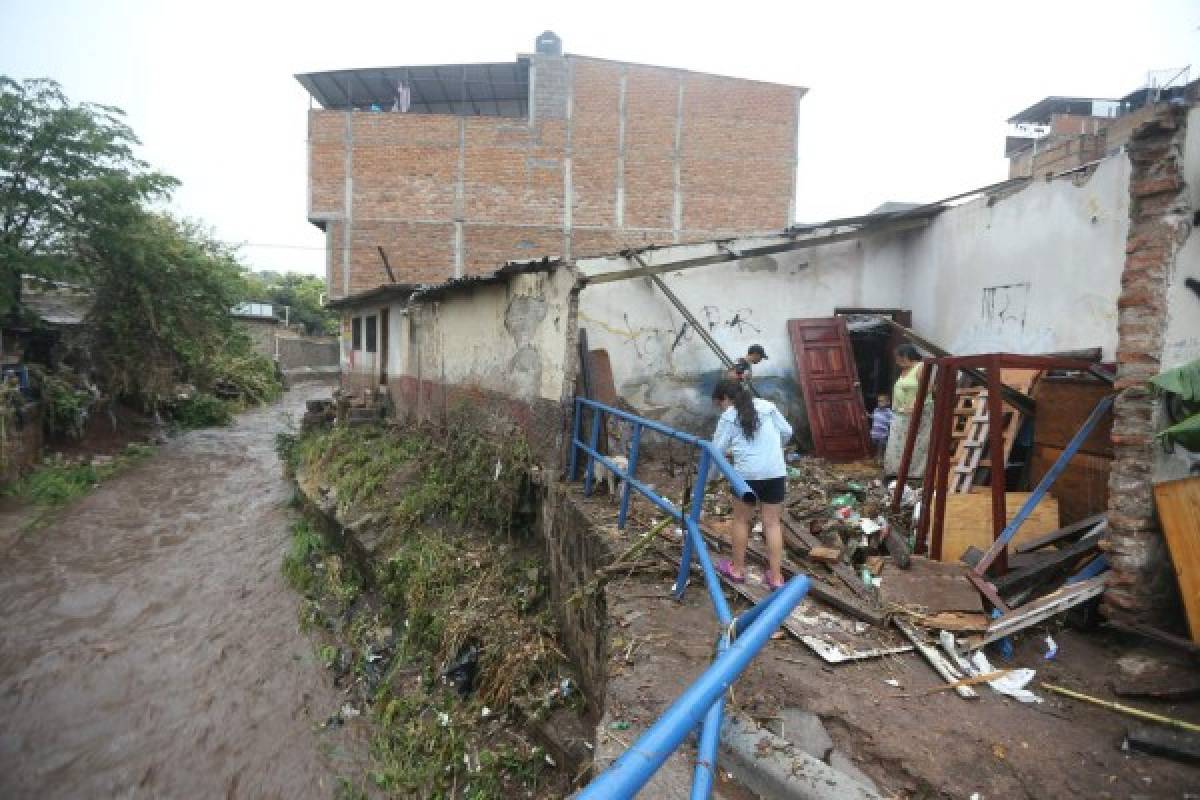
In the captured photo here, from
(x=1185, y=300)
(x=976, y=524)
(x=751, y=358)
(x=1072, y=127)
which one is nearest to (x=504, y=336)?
(x=751, y=358)

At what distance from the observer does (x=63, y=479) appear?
11.8 m

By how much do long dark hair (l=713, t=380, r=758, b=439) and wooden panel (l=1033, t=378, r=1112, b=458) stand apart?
9.34 ft

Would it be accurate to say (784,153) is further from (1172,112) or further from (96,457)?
(96,457)

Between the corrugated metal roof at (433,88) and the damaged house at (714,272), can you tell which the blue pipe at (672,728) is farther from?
the corrugated metal roof at (433,88)

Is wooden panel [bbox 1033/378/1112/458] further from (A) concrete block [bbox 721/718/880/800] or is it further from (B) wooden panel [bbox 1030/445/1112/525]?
(A) concrete block [bbox 721/718/880/800]

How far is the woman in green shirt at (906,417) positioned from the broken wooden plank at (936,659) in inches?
119

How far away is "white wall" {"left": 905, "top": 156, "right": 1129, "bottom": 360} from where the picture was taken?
17.9ft

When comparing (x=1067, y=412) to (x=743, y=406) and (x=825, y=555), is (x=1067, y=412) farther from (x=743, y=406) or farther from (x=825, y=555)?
(x=743, y=406)

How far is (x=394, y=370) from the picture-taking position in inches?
500

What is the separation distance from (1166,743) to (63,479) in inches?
613

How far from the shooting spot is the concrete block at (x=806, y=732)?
2613 millimetres

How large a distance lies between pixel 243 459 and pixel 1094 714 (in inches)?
661

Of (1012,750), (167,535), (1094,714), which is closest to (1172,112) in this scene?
(1094,714)

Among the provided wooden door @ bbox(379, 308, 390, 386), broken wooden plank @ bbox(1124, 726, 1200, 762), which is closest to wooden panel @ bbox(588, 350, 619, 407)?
broken wooden plank @ bbox(1124, 726, 1200, 762)
